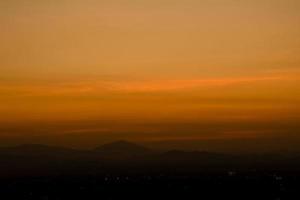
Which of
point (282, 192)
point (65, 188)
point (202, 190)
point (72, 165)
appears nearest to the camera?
point (282, 192)

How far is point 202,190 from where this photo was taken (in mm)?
88250

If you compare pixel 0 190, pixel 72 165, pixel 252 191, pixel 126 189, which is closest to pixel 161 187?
pixel 126 189

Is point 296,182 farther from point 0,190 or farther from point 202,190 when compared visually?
point 0,190

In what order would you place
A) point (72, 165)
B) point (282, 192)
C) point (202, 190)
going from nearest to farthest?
point (282, 192)
point (202, 190)
point (72, 165)

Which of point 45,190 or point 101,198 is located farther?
point 45,190

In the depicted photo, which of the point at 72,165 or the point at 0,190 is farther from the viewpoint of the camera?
the point at 72,165

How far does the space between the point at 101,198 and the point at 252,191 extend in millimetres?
21131

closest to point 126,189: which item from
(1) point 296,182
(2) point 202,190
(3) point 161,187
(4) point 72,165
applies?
(3) point 161,187

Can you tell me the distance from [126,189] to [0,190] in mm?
20292

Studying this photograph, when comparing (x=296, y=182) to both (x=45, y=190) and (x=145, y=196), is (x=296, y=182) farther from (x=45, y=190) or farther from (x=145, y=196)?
(x=45, y=190)

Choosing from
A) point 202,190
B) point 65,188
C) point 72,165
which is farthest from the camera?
point 72,165

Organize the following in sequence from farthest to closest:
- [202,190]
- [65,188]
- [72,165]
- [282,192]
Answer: [72,165], [65,188], [202,190], [282,192]

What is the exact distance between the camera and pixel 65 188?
3713 inches

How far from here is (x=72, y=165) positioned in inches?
7392
